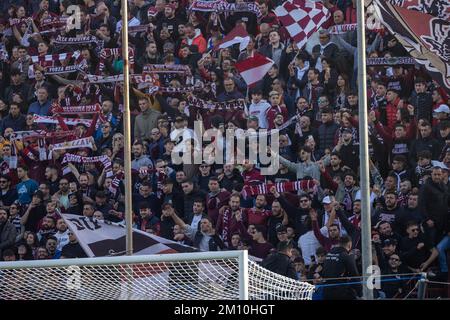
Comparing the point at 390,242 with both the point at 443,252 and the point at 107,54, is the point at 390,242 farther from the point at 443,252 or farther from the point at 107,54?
the point at 107,54

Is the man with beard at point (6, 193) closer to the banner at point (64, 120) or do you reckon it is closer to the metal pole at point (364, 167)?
the banner at point (64, 120)

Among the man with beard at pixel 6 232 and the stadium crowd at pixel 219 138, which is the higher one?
the stadium crowd at pixel 219 138

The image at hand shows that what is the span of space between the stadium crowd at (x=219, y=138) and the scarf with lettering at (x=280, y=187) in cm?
2

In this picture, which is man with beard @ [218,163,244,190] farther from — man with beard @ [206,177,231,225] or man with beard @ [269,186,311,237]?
man with beard @ [269,186,311,237]

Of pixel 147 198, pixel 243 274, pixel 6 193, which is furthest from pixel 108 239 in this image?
pixel 243 274

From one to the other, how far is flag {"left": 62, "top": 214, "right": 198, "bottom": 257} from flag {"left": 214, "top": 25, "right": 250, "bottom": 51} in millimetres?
2758

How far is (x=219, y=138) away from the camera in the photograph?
13617 mm

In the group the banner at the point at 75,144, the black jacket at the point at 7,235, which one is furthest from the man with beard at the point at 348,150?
the black jacket at the point at 7,235

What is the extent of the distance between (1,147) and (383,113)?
17.2 ft

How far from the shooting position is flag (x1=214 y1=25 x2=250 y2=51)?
14.3 m

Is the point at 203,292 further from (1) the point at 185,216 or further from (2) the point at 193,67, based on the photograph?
(2) the point at 193,67

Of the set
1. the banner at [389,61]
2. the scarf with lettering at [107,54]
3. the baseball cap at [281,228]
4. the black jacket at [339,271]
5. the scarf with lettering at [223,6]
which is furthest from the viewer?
the scarf with lettering at [107,54]

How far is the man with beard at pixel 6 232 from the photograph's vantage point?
1411 centimetres

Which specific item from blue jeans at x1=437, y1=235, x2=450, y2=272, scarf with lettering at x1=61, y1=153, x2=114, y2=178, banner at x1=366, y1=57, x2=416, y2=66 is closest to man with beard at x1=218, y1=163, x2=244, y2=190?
scarf with lettering at x1=61, y1=153, x2=114, y2=178
